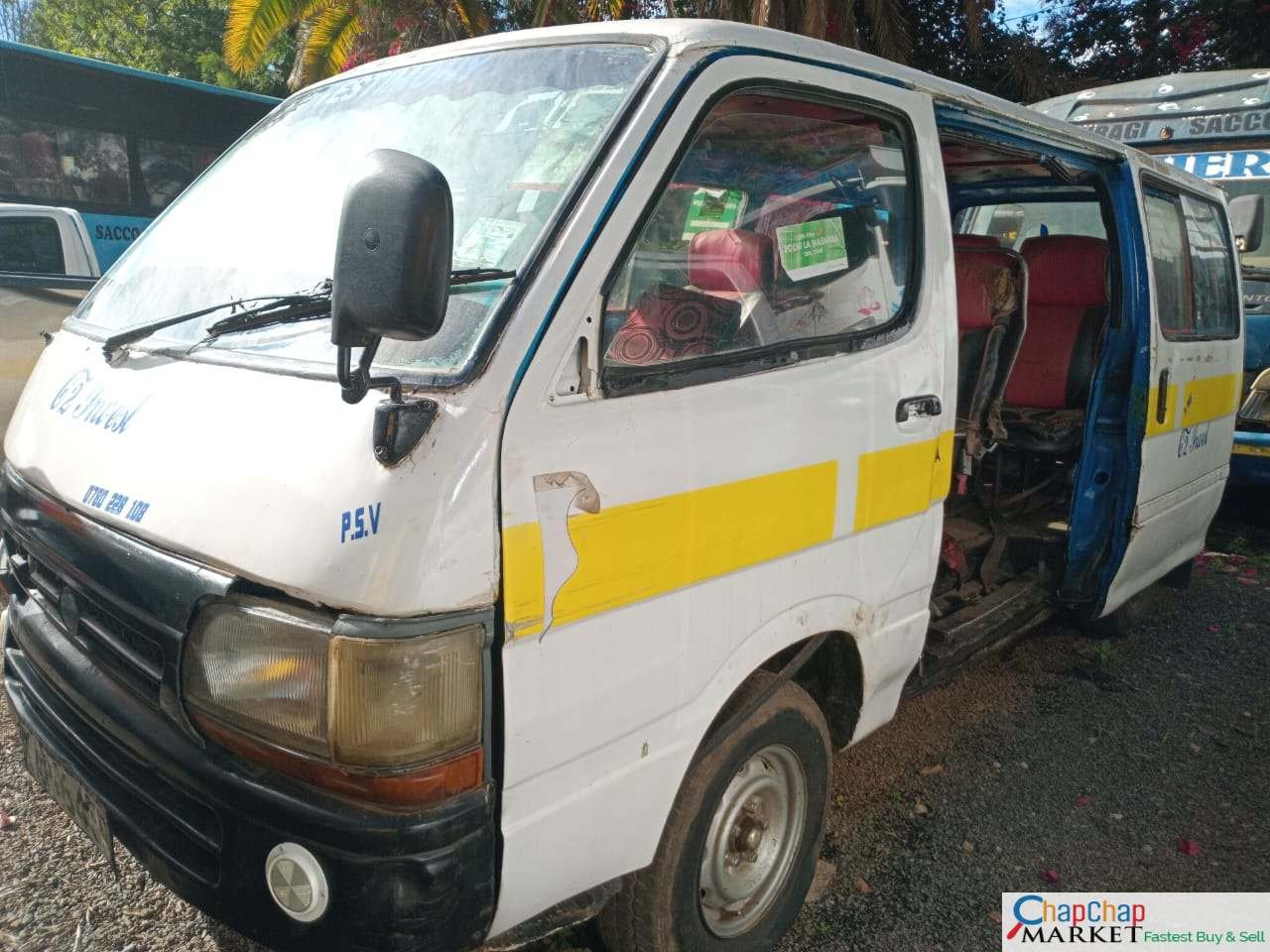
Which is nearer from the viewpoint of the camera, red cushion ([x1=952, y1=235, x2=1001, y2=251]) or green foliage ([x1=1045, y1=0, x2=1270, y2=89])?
red cushion ([x1=952, y1=235, x2=1001, y2=251])

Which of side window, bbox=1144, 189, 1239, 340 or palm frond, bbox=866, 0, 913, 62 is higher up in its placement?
palm frond, bbox=866, 0, 913, 62

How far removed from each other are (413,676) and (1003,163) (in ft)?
10.4

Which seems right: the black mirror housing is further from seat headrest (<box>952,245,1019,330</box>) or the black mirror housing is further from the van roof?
seat headrest (<box>952,245,1019,330</box>)

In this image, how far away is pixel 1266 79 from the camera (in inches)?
241

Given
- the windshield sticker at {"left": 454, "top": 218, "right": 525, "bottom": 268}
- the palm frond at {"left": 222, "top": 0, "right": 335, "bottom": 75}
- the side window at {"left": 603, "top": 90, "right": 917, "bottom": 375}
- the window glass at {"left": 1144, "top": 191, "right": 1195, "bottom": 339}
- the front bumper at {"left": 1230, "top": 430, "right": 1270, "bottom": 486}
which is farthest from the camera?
the palm frond at {"left": 222, "top": 0, "right": 335, "bottom": 75}

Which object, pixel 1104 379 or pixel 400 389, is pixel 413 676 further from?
pixel 1104 379

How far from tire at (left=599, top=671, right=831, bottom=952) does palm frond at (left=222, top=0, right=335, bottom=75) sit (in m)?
11.5

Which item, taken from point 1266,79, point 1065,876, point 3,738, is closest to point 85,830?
point 3,738

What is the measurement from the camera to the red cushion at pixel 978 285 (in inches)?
159

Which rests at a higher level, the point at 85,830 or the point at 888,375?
the point at 888,375

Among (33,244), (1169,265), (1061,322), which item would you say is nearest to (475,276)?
(1169,265)

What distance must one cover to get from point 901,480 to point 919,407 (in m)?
0.20

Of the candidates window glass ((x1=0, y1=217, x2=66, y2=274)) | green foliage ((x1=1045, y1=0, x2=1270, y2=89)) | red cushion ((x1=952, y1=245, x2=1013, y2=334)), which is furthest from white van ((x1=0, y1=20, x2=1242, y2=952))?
green foliage ((x1=1045, y1=0, x2=1270, y2=89))

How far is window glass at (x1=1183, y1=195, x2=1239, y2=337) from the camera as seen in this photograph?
171 inches
